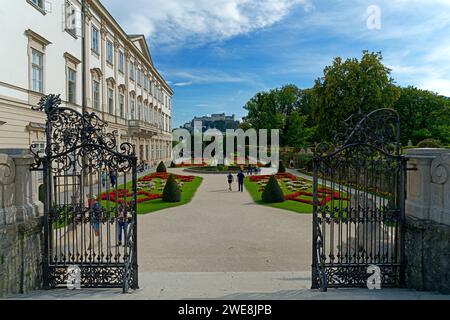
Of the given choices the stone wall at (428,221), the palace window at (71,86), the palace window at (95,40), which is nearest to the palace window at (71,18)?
the palace window at (71,86)

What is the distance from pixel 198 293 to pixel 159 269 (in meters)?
2.68

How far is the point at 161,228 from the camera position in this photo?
36.7 feet

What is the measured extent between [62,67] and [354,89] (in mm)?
27079

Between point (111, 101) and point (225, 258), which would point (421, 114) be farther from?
point (225, 258)

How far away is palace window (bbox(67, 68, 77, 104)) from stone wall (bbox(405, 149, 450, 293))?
2173cm

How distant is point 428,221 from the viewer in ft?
17.2

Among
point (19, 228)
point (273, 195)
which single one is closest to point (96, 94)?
point (273, 195)

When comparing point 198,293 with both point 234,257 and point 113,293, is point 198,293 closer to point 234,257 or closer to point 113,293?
point 113,293

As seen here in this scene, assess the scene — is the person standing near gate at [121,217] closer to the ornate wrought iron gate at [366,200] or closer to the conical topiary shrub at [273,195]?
the ornate wrought iron gate at [366,200]

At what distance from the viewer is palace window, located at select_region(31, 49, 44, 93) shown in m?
16.7

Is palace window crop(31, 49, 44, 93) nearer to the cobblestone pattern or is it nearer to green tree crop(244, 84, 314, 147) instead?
the cobblestone pattern

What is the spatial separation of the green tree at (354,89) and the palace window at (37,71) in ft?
83.7

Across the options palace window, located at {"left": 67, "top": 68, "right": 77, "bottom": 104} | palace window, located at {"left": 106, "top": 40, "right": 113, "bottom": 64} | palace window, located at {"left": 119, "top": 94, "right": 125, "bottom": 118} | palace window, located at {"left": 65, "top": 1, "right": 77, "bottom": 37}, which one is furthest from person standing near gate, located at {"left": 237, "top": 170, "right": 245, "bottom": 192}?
palace window, located at {"left": 119, "top": 94, "right": 125, "bottom": 118}
